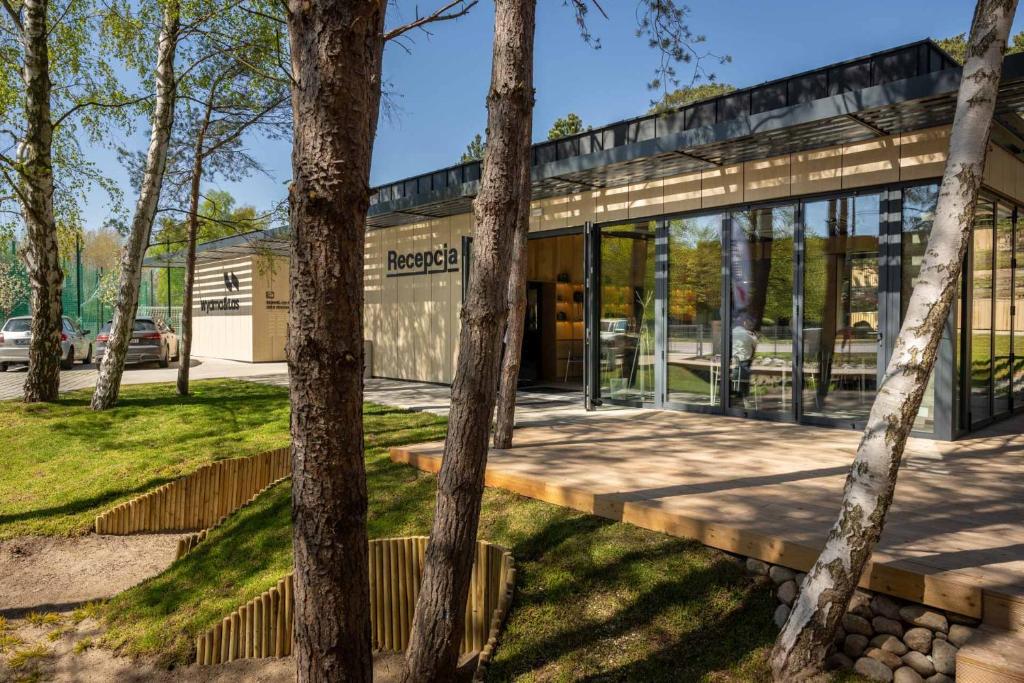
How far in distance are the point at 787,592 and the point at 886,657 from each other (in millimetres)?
559

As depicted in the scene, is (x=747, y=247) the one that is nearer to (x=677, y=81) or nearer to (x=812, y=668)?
(x=677, y=81)

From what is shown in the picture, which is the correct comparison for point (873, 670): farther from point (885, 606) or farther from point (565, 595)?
point (565, 595)

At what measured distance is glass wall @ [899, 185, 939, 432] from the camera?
6996 millimetres

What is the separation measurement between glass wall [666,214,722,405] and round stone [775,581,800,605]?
17.6ft

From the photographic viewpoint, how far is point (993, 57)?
3049 millimetres

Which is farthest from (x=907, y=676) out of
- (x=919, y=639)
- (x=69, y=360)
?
(x=69, y=360)

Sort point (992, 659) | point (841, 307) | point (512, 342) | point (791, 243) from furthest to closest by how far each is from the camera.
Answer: point (791, 243) < point (841, 307) < point (512, 342) < point (992, 659)

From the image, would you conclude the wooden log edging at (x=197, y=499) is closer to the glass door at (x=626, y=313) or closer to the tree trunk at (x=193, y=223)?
the glass door at (x=626, y=313)

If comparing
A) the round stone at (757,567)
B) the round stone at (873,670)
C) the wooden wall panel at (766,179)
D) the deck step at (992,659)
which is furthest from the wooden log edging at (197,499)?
the wooden wall panel at (766,179)

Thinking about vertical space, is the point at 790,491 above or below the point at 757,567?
above


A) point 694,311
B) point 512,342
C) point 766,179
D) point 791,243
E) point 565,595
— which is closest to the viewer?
point 565,595

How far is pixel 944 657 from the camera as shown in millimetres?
3082

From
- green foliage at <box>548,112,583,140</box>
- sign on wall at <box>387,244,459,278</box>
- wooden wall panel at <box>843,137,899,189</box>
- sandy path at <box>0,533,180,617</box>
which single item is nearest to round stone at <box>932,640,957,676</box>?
wooden wall panel at <box>843,137,899,189</box>

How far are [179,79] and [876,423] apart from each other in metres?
10.6
